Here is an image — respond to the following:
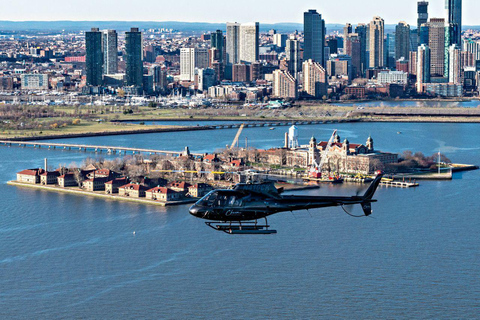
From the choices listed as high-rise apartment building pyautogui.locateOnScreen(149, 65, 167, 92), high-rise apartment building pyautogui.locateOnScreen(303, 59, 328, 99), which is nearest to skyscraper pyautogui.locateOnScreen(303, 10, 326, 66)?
high-rise apartment building pyautogui.locateOnScreen(149, 65, 167, 92)

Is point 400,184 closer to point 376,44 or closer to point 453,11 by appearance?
point 376,44

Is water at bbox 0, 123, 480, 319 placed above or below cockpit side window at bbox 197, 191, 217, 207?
below

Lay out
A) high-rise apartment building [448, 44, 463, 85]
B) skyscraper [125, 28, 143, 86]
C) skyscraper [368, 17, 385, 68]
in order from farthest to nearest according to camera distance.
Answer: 1. skyscraper [368, 17, 385, 68]
2. high-rise apartment building [448, 44, 463, 85]
3. skyscraper [125, 28, 143, 86]

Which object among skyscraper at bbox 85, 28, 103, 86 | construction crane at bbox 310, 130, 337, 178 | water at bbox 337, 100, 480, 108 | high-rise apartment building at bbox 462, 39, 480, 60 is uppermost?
high-rise apartment building at bbox 462, 39, 480, 60

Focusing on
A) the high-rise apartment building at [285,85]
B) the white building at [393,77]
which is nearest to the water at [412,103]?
the high-rise apartment building at [285,85]

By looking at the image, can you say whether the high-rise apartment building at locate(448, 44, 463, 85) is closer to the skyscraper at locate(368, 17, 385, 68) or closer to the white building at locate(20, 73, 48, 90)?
the skyscraper at locate(368, 17, 385, 68)

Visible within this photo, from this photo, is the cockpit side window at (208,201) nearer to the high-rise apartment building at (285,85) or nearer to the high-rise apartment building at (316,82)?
the high-rise apartment building at (285,85)
